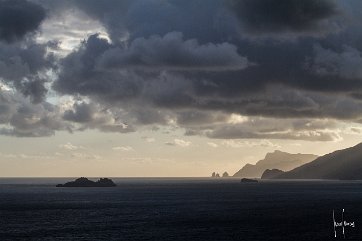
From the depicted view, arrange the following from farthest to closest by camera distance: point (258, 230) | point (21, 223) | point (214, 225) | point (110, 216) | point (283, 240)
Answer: point (110, 216) < point (21, 223) < point (214, 225) < point (258, 230) < point (283, 240)

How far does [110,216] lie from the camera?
19512cm

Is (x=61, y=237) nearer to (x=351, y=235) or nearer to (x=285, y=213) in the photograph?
(x=351, y=235)

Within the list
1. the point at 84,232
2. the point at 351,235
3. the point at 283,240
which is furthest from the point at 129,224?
the point at 351,235

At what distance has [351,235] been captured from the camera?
132125mm

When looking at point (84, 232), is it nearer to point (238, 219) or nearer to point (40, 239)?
point (40, 239)

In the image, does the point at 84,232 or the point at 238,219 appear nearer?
the point at 84,232

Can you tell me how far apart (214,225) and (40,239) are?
53569mm

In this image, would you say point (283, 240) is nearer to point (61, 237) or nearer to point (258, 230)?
point (258, 230)

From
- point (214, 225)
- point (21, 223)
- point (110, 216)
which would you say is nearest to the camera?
point (214, 225)

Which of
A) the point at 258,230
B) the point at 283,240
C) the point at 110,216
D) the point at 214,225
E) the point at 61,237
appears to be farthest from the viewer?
the point at 110,216

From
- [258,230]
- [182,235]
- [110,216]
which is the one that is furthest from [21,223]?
[258,230]

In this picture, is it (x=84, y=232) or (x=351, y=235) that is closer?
(x=351, y=235)

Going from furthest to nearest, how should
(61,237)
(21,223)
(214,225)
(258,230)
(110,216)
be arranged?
(110,216), (21,223), (214,225), (258,230), (61,237)

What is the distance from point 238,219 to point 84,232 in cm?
5643
